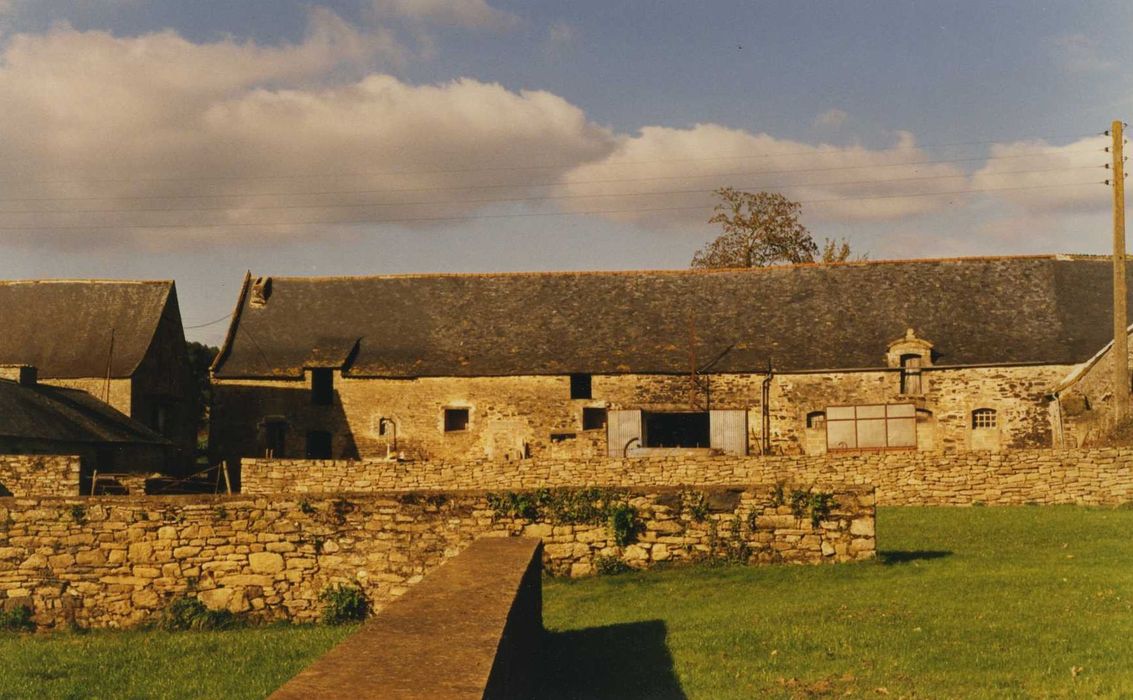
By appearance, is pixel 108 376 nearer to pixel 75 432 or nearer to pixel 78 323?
pixel 78 323

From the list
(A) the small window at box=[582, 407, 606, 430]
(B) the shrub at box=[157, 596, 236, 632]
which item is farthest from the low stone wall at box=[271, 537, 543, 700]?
(A) the small window at box=[582, 407, 606, 430]

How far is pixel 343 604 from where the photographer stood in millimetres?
12336

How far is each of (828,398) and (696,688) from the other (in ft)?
89.3

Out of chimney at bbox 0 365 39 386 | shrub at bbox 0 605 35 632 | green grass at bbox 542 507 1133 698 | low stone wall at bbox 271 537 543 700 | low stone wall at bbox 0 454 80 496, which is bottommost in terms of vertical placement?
shrub at bbox 0 605 35 632

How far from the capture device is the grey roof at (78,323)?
123 feet

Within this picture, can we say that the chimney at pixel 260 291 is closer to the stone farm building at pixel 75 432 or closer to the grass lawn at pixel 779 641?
the stone farm building at pixel 75 432

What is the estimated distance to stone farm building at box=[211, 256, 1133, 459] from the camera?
1332 inches

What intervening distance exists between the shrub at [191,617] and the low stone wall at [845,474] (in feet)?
33.1

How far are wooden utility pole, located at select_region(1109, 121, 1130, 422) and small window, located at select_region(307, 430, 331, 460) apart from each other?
24337 millimetres

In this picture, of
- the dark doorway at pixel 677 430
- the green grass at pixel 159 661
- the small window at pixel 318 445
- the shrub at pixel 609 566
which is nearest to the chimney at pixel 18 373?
the small window at pixel 318 445

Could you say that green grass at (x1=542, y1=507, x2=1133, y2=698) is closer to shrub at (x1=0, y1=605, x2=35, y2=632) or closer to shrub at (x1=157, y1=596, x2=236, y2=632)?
shrub at (x1=157, y1=596, x2=236, y2=632)

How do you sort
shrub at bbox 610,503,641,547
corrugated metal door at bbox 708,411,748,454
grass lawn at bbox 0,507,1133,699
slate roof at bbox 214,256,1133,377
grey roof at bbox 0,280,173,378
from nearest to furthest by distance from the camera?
grass lawn at bbox 0,507,1133,699 < shrub at bbox 610,503,641,547 < corrugated metal door at bbox 708,411,748,454 < slate roof at bbox 214,256,1133,377 < grey roof at bbox 0,280,173,378

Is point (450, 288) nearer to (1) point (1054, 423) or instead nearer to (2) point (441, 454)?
(2) point (441, 454)

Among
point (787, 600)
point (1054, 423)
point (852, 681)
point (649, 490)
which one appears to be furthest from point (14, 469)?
point (1054, 423)
